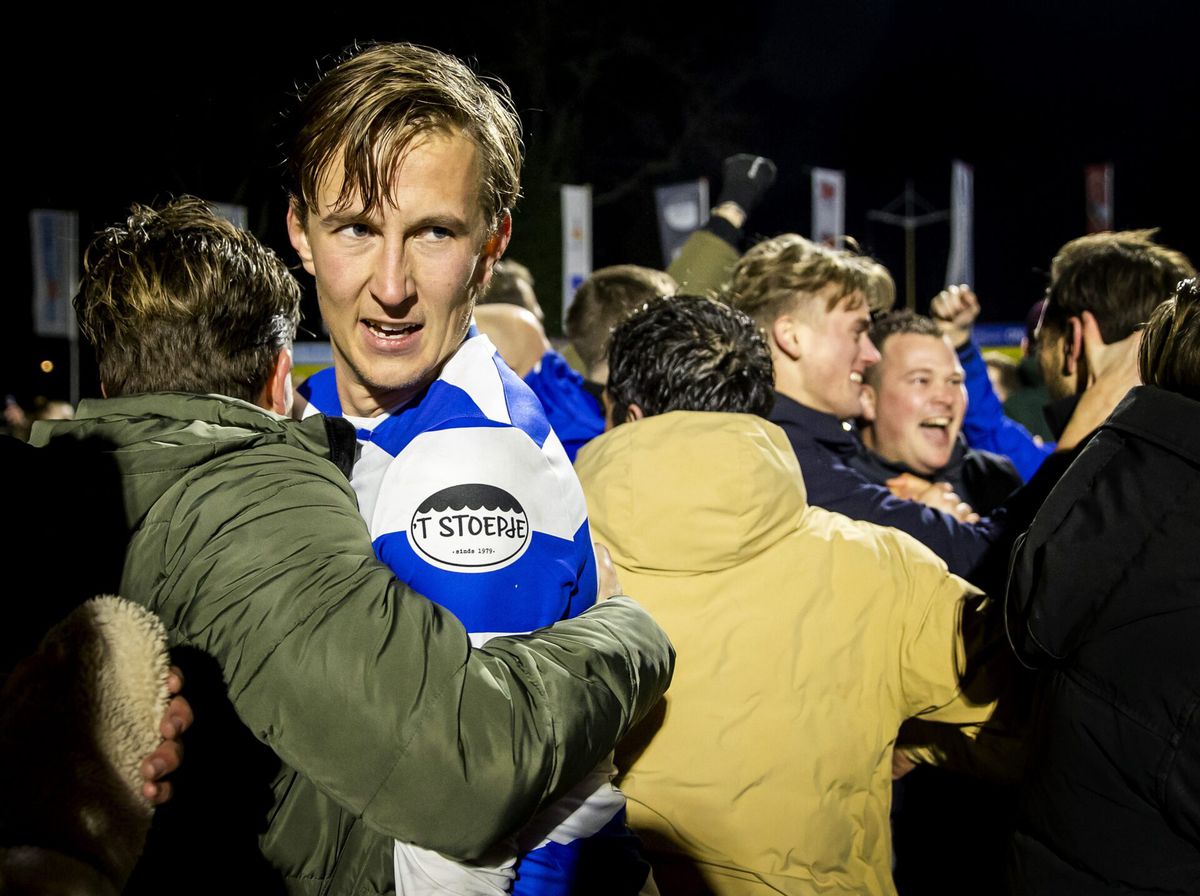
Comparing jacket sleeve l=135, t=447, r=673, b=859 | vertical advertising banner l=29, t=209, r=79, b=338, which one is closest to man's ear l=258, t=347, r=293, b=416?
jacket sleeve l=135, t=447, r=673, b=859

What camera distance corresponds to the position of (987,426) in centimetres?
486

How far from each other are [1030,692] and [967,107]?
144 ft

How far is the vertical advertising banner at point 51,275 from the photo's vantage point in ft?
45.0

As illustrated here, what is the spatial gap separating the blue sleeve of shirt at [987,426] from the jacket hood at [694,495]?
2.90 m

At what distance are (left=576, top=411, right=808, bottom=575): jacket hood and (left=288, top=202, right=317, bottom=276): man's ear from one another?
0.77m

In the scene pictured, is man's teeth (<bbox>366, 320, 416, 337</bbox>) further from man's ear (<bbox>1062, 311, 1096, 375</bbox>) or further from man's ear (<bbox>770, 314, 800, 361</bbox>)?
man's ear (<bbox>1062, 311, 1096, 375</bbox>)

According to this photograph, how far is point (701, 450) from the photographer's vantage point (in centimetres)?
214

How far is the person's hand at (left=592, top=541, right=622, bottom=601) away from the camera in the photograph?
5.32 feet

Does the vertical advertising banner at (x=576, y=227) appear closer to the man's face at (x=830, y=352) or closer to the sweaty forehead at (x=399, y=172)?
the man's face at (x=830, y=352)

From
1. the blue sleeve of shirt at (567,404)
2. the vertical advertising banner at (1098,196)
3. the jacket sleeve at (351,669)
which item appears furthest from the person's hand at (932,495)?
the vertical advertising banner at (1098,196)

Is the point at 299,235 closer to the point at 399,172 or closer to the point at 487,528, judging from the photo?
the point at 399,172

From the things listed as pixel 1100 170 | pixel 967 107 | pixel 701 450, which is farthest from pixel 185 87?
pixel 967 107

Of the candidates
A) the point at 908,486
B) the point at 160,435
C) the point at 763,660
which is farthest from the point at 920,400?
the point at 160,435

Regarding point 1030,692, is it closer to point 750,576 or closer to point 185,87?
point 750,576
